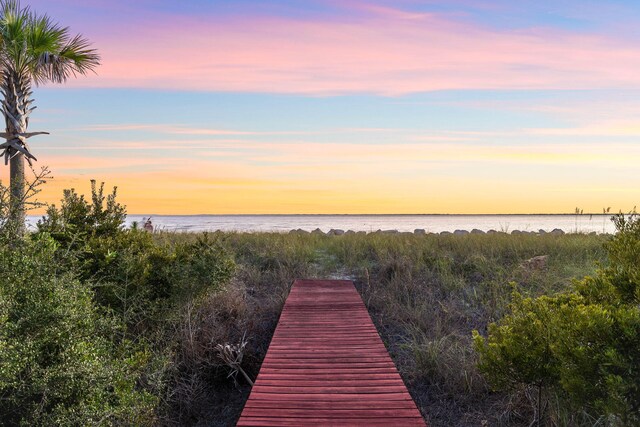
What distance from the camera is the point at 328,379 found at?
210 inches

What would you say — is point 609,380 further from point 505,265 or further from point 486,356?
point 505,265

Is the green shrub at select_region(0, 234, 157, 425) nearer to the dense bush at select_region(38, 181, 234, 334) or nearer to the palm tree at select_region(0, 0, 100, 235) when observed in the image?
Answer: the dense bush at select_region(38, 181, 234, 334)

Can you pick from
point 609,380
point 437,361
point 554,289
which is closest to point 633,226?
point 609,380

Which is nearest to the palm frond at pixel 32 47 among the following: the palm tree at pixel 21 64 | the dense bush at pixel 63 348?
the palm tree at pixel 21 64

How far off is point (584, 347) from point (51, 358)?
4.64m

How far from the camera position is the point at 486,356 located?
505 centimetres

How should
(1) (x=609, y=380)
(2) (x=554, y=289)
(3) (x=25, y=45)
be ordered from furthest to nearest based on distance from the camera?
(3) (x=25, y=45), (2) (x=554, y=289), (1) (x=609, y=380)

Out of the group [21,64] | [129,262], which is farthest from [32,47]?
[129,262]

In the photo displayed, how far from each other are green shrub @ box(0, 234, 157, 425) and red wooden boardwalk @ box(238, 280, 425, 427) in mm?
1322

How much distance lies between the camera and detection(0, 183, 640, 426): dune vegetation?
177 inches

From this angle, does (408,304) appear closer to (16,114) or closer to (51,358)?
(51,358)

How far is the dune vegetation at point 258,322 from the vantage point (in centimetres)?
450

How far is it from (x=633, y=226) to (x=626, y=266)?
75 cm

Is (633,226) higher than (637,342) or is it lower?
higher
